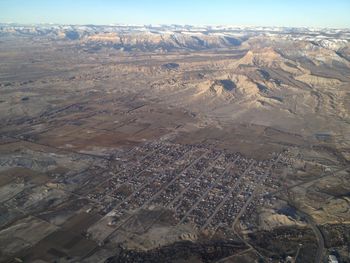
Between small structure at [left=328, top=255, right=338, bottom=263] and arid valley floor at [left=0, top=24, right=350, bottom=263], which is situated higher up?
small structure at [left=328, top=255, right=338, bottom=263]

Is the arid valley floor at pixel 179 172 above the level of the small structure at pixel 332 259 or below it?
below

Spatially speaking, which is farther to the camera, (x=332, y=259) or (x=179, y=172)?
(x=179, y=172)

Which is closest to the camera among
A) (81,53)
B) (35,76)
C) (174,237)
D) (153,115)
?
(174,237)

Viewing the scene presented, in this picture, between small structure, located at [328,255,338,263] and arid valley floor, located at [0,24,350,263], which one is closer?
small structure, located at [328,255,338,263]

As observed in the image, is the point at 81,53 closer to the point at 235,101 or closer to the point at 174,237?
the point at 235,101

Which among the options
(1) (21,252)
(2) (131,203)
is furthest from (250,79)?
(1) (21,252)

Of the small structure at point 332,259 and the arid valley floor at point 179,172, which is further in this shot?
the arid valley floor at point 179,172

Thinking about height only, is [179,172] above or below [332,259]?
below

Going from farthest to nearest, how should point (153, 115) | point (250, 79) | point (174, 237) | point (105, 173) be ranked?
1. point (250, 79)
2. point (153, 115)
3. point (105, 173)
4. point (174, 237)
